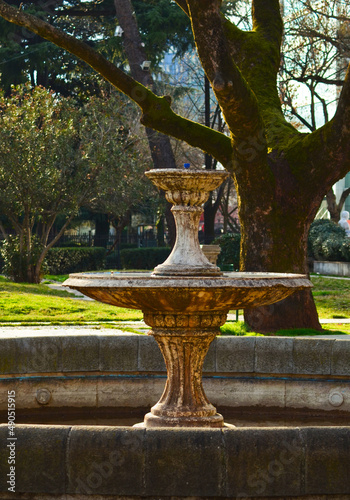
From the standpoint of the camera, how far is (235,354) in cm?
806

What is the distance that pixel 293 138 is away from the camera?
40.8 ft

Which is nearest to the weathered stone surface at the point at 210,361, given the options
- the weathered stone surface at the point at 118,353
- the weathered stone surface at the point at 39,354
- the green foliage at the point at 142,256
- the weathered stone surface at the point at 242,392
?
the weathered stone surface at the point at 242,392

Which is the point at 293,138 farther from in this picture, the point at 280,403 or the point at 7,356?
the point at 7,356

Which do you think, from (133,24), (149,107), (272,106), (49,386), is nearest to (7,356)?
(49,386)

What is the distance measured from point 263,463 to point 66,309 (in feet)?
37.6

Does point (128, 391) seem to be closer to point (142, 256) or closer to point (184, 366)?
point (184, 366)

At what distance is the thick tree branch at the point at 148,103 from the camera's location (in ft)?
39.2

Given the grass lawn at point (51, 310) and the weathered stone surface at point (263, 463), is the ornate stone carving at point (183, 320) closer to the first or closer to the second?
the weathered stone surface at point (263, 463)

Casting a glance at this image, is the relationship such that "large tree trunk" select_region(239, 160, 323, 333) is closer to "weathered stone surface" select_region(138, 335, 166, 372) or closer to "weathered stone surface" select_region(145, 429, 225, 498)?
"weathered stone surface" select_region(138, 335, 166, 372)

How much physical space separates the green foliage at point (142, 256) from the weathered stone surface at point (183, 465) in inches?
1095

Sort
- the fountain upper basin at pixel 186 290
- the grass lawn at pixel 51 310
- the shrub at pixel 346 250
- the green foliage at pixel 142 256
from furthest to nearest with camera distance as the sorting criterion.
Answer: the green foliage at pixel 142 256 → the shrub at pixel 346 250 → the grass lawn at pixel 51 310 → the fountain upper basin at pixel 186 290

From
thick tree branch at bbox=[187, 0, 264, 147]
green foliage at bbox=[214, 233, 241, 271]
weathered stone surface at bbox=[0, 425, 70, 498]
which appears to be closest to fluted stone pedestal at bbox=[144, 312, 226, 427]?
weathered stone surface at bbox=[0, 425, 70, 498]

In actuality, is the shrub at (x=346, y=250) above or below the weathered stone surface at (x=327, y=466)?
above

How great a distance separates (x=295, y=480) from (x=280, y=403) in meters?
3.47
